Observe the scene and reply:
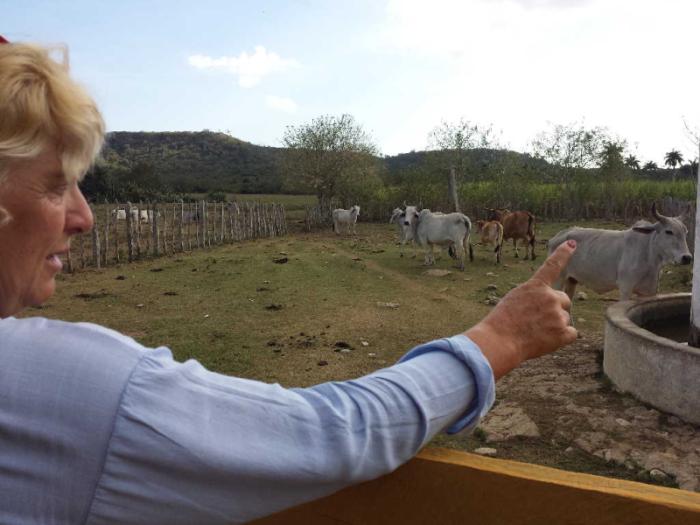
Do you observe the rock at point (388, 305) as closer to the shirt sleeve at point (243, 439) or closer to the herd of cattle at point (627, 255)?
the herd of cattle at point (627, 255)

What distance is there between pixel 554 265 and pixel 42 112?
3.15 feet

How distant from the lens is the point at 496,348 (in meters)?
0.98

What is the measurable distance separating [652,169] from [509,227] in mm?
47601

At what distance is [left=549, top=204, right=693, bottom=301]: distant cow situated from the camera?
6402 millimetres

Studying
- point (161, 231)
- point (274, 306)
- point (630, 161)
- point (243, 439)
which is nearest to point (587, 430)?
point (243, 439)

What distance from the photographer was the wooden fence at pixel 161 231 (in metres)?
14.4

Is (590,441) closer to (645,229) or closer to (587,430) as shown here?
(587,430)

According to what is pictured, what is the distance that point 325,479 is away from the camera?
781 mm

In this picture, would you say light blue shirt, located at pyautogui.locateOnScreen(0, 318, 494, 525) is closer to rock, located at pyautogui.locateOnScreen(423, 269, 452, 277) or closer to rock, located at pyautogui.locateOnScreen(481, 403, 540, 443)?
rock, located at pyautogui.locateOnScreen(481, 403, 540, 443)

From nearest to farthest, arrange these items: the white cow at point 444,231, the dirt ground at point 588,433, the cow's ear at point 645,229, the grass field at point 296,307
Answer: the dirt ground at point 588,433, the grass field at point 296,307, the cow's ear at point 645,229, the white cow at point 444,231

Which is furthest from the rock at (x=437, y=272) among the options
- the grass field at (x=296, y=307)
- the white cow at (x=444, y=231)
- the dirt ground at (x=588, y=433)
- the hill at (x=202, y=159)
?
the hill at (x=202, y=159)

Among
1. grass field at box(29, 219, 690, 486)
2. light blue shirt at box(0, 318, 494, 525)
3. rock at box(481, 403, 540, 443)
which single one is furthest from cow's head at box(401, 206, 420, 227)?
light blue shirt at box(0, 318, 494, 525)

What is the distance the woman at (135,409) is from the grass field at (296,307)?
10.9 ft

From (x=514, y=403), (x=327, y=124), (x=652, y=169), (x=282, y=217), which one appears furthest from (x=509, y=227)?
(x=652, y=169)
